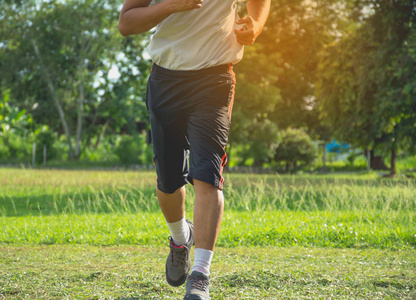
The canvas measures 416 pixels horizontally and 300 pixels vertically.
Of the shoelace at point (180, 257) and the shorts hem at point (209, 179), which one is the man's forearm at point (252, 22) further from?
the shoelace at point (180, 257)

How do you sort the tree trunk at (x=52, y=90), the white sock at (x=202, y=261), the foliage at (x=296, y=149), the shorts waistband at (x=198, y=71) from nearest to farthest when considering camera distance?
the white sock at (x=202, y=261), the shorts waistband at (x=198, y=71), the foliage at (x=296, y=149), the tree trunk at (x=52, y=90)

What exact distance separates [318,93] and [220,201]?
15119mm

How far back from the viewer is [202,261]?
8.70 feet

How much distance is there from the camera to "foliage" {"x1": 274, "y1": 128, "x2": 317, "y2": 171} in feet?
70.9

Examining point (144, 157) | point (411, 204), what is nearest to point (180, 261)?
point (411, 204)

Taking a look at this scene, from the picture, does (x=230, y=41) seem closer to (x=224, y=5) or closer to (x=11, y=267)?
(x=224, y=5)

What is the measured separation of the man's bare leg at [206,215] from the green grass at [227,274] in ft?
1.19

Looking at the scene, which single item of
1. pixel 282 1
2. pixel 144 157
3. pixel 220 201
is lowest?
pixel 144 157

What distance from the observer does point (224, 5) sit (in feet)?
9.61

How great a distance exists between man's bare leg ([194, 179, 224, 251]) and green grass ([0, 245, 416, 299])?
36cm

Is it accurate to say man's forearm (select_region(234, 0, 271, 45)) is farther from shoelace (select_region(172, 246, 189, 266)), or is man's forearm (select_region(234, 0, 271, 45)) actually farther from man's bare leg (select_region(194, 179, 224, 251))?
shoelace (select_region(172, 246, 189, 266))

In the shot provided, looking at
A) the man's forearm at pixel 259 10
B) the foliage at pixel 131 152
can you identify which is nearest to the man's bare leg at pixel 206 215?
the man's forearm at pixel 259 10

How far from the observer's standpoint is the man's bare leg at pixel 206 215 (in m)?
2.70

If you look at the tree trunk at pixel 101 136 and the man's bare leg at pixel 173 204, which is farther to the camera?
the tree trunk at pixel 101 136
